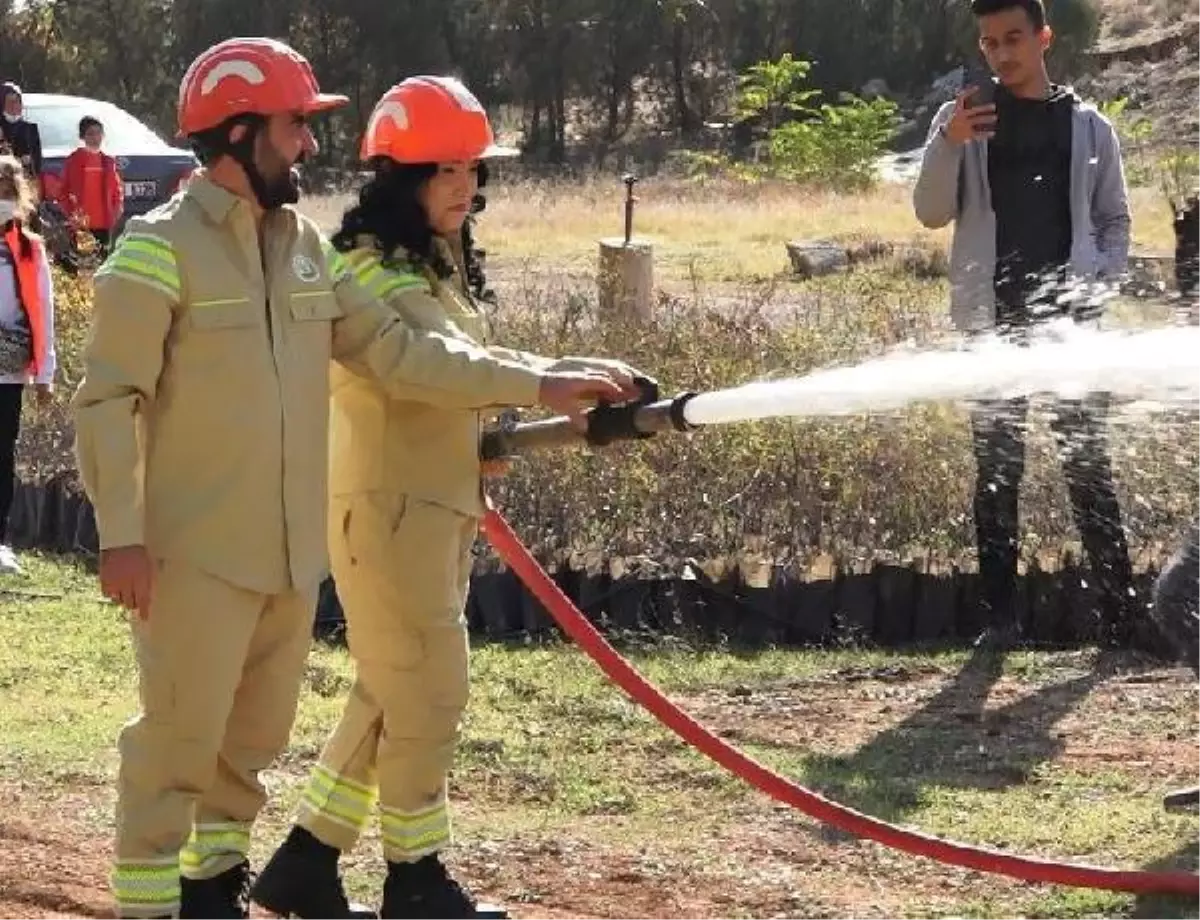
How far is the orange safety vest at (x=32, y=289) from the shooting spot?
328 inches

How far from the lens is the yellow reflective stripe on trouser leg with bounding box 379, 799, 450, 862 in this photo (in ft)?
14.9

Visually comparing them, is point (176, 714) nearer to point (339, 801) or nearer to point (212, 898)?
point (212, 898)

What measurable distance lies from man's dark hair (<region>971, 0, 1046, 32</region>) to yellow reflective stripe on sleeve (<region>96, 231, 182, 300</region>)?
3.37 meters

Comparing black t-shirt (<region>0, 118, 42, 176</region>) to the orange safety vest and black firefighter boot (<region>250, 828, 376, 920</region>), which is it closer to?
the orange safety vest

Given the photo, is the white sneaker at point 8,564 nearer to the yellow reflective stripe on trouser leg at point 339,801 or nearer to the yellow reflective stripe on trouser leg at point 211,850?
the yellow reflective stripe on trouser leg at point 339,801

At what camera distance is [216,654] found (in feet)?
13.5

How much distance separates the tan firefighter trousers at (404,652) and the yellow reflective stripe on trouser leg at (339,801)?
0.08 feet

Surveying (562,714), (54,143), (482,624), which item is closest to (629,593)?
(482,624)

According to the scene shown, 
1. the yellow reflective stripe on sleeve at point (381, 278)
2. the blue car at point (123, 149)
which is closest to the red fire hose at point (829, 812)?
the yellow reflective stripe on sleeve at point (381, 278)

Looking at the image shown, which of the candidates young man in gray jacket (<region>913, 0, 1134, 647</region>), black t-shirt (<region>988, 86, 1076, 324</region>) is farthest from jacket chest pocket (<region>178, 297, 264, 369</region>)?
black t-shirt (<region>988, 86, 1076, 324</region>)

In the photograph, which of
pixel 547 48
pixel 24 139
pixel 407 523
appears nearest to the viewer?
pixel 407 523

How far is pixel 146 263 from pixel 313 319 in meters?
0.35

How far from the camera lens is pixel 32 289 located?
27.4 ft

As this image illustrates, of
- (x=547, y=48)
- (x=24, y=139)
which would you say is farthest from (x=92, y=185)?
(x=547, y=48)
